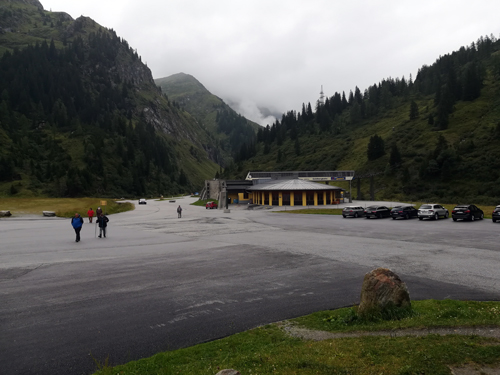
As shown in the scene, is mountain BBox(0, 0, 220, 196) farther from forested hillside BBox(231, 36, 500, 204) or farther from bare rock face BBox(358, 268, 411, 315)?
bare rock face BBox(358, 268, 411, 315)

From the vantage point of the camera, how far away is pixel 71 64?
7702 inches

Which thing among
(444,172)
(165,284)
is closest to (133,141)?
(444,172)

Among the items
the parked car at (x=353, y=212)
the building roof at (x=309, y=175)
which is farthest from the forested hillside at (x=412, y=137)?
the parked car at (x=353, y=212)

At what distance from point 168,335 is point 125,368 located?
176 centimetres

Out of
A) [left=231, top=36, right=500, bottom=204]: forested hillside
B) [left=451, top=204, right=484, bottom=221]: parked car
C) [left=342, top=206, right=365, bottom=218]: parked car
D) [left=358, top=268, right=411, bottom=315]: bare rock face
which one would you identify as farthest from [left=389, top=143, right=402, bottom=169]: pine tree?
[left=358, top=268, right=411, bottom=315]: bare rock face

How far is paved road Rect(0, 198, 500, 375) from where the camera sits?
6.67 m

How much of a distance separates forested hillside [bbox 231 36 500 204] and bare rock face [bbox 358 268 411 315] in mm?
65963

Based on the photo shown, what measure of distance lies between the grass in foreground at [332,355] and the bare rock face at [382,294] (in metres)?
0.45

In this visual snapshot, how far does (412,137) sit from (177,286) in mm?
108177

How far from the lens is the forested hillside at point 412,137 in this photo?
74.2 meters

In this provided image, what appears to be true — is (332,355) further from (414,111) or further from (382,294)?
(414,111)

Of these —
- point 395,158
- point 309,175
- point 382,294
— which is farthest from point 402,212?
point 395,158

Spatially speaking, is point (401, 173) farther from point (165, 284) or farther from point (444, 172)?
point (165, 284)

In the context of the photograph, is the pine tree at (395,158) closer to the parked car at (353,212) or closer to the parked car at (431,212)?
the parked car at (353,212)
